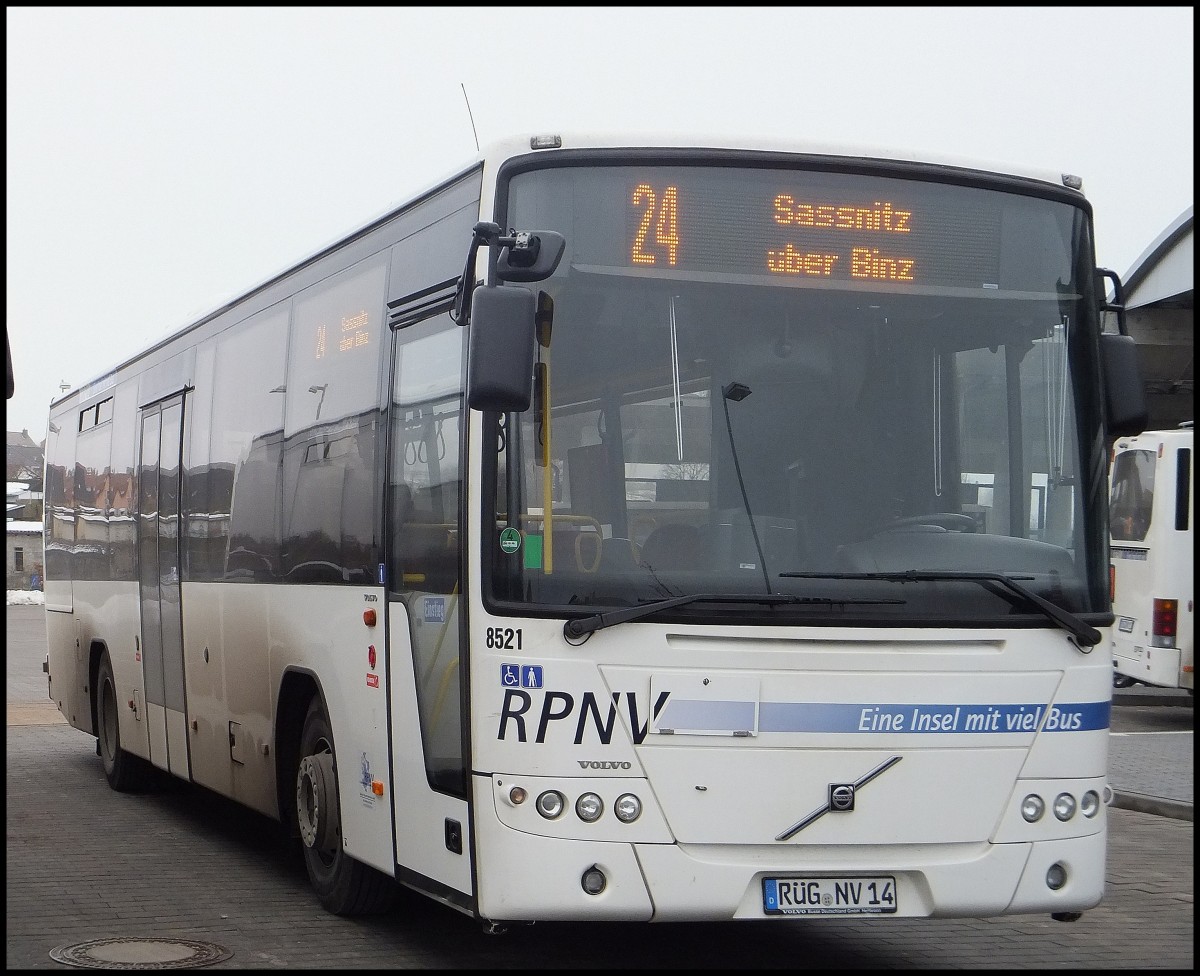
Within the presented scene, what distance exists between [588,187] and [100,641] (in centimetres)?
929

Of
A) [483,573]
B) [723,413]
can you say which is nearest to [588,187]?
[723,413]

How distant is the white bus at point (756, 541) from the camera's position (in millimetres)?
6512

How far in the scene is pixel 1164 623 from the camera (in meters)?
20.6

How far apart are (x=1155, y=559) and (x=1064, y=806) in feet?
48.7

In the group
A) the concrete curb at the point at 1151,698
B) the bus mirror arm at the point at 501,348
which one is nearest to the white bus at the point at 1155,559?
the concrete curb at the point at 1151,698

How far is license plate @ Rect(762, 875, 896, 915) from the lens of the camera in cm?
→ 654

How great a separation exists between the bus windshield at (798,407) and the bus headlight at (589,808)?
0.71m

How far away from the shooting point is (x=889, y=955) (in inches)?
315

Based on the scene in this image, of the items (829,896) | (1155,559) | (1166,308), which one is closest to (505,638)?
(829,896)

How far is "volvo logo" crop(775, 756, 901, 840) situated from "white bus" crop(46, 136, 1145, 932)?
0.01 m

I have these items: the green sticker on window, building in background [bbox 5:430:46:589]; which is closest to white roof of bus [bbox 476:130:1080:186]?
the green sticker on window

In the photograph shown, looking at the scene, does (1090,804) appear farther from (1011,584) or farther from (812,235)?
(812,235)

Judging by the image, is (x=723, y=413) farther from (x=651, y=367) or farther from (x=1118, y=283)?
(x=1118, y=283)

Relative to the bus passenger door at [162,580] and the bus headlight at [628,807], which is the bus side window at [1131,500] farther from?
the bus headlight at [628,807]
